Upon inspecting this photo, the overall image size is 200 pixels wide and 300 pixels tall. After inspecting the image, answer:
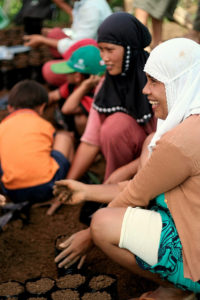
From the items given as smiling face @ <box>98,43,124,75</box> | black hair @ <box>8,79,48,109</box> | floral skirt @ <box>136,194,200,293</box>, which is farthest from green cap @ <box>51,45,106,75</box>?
floral skirt @ <box>136,194,200,293</box>

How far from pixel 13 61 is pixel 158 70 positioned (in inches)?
155

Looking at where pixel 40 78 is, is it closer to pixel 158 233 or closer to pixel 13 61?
pixel 13 61

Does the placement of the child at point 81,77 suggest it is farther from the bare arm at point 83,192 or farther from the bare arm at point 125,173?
the bare arm at point 83,192

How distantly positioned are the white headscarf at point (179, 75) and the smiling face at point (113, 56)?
891 millimetres

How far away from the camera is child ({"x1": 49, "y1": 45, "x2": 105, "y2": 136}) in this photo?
3.39m

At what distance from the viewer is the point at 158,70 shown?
1930 millimetres

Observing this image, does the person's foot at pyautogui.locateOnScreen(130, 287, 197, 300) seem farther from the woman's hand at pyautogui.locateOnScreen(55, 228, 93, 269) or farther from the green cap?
the green cap

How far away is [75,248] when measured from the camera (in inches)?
87.3

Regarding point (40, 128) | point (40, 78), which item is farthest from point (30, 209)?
point (40, 78)

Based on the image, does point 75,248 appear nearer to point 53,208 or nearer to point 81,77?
point 53,208

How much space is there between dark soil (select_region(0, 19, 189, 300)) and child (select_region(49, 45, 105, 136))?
910 mm

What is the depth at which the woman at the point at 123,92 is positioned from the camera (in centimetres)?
275

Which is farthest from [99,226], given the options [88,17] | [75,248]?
[88,17]

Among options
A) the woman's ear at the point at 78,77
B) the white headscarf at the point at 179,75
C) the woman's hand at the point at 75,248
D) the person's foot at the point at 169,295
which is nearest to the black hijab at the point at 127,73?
the woman's ear at the point at 78,77
